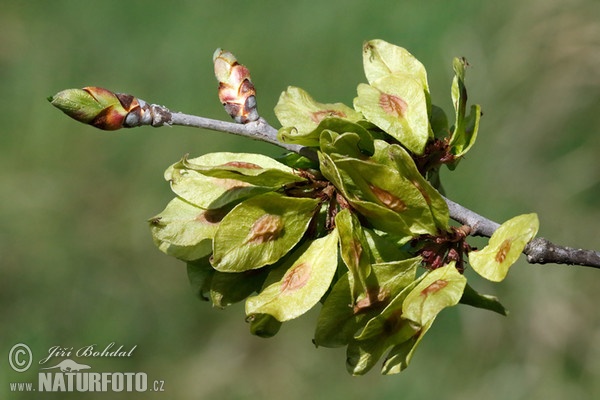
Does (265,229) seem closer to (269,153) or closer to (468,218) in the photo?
(468,218)

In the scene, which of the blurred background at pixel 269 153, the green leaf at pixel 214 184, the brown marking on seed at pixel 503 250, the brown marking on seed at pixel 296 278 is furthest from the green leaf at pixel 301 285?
the blurred background at pixel 269 153

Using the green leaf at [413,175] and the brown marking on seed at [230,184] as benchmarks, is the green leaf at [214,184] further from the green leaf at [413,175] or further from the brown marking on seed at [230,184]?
the green leaf at [413,175]

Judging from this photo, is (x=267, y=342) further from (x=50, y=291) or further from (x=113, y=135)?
(x=113, y=135)

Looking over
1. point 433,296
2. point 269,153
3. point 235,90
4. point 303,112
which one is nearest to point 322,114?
point 303,112

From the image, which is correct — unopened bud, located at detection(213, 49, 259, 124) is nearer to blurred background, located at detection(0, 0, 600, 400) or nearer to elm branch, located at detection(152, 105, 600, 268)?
elm branch, located at detection(152, 105, 600, 268)

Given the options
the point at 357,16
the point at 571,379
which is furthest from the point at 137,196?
the point at 571,379

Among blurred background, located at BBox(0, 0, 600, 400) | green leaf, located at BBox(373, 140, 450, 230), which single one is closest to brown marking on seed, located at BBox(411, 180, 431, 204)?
green leaf, located at BBox(373, 140, 450, 230)
